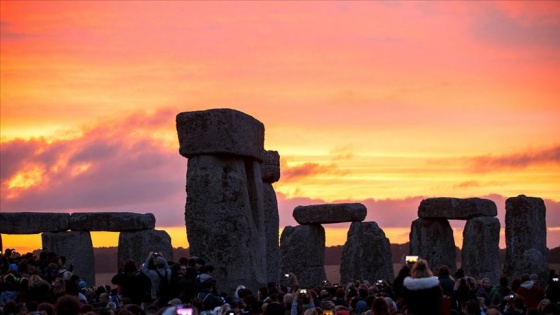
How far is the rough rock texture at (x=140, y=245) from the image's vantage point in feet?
102

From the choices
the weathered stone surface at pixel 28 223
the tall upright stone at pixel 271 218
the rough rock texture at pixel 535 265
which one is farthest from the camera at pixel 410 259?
the weathered stone surface at pixel 28 223

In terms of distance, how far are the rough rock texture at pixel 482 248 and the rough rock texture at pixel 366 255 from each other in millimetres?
2118

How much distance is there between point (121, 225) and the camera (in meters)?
31.3

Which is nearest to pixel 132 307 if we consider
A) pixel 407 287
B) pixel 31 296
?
pixel 31 296

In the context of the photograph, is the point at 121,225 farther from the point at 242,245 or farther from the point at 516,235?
the point at 242,245

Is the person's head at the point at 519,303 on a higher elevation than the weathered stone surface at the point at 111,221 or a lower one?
lower

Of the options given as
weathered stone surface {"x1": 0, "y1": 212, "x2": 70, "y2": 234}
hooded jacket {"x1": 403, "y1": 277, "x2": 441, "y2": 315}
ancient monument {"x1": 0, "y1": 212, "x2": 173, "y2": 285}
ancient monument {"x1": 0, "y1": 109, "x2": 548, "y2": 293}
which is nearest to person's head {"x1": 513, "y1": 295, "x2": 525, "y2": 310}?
hooded jacket {"x1": 403, "y1": 277, "x2": 441, "y2": 315}

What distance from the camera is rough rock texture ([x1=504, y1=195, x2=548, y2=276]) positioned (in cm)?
3175

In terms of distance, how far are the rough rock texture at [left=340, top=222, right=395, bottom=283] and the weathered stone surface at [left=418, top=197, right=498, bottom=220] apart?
4.80ft

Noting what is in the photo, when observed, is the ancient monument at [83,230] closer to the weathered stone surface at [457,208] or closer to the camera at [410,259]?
the weathered stone surface at [457,208]

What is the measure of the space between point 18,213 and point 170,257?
4.16 metres

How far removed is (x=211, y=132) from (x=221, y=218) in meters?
1.38

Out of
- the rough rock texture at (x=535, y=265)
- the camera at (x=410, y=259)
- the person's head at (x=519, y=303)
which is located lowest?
the person's head at (x=519, y=303)

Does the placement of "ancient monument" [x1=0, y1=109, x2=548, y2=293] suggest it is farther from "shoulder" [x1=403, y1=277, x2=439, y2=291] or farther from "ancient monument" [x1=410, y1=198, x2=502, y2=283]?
"shoulder" [x1=403, y1=277, x2=439, y2=291]
